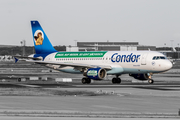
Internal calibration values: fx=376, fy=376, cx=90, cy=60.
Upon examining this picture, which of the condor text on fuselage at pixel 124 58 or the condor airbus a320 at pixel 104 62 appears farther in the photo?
the condor text on fuselage at pixel 124 58

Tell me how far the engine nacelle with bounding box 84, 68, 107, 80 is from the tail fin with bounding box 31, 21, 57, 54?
1216 cm

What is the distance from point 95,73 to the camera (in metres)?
48.2

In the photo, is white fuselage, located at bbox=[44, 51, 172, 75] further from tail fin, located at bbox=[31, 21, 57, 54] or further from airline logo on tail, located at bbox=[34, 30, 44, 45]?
airline logo on tail, located at bbox=[34, 30, 44, 45]

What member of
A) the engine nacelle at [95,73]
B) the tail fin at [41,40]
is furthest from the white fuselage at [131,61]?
the tail fin at [41,40]

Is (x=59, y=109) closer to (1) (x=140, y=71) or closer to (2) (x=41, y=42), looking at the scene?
(1) (x=140, y=71)

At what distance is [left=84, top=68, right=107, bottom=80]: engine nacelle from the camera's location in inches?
1895

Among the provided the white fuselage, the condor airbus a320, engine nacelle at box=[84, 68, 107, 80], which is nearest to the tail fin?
the condor airbus a320

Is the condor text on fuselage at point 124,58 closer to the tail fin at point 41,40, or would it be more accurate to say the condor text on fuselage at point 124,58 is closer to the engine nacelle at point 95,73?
the engine nacelle at point 95,73

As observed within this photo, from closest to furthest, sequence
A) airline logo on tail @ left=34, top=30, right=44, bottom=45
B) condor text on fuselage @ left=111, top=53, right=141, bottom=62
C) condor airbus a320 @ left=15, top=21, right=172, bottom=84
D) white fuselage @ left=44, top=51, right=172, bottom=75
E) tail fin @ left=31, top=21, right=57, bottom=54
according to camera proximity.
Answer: white fuselage @ left=44, top=51, right=172, bottom=75, condor airbus a320 @ left=15, top=21, right=172, bottom=84, condor text on fuselage @ left=111, top=53, right=141, bottom=62, tail fin @ left=31, top=21, right=57, bottom=54, airline logo on tail @ left=34, top=30, right=44, bottom=45

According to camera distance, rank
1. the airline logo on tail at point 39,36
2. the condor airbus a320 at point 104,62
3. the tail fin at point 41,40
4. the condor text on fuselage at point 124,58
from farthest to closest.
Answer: the airline logo on tail at point 39,36 → the tail fin at point 41,40 → the condor text on fuselage at point 124,58 → the condor airbus a320 at point 104,62

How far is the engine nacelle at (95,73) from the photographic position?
48.1 meters

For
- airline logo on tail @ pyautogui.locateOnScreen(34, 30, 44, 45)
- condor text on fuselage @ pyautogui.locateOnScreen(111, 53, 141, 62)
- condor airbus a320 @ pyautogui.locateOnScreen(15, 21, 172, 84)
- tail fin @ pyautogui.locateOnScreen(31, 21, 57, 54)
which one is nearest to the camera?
condor airbus a320 @ pyautogui.locateOnScreen(15, 21, 172, 84)

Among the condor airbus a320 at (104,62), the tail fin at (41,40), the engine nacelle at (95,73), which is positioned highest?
the tail fin at (41,40)

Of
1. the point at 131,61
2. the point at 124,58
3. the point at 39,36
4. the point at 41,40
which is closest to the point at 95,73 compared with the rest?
the point at 124,58
